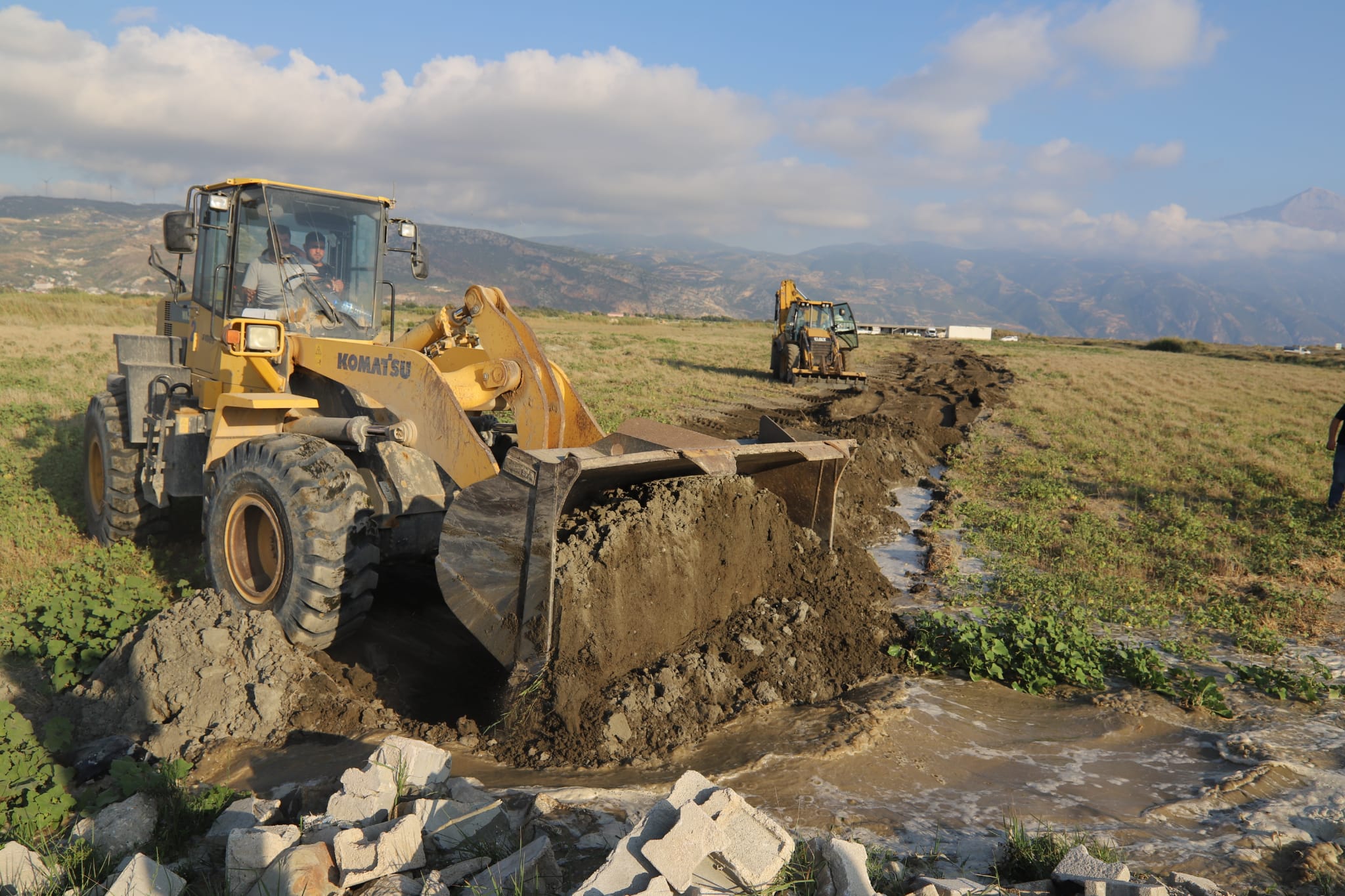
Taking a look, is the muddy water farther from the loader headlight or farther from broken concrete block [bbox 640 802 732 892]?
the loader headlight

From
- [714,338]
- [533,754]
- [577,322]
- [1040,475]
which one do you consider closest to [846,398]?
[1040,475]

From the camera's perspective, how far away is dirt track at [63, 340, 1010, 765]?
4.52m

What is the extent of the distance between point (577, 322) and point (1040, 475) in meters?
43.5

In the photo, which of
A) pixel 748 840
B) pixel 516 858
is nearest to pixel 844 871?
pixel 748 840

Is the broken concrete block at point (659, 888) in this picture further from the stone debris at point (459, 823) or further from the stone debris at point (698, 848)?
the stone debris at point (459, 823)

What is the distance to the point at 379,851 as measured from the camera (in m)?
2.98

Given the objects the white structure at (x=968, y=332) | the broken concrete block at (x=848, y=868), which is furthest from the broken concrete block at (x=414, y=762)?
the white structure at (x=968, y=332)

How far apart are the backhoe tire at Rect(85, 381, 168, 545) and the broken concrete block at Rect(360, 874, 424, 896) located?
5.81 metres

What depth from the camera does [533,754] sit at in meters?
4.34

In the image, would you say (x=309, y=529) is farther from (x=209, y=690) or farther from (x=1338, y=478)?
(x=1338, y=478)

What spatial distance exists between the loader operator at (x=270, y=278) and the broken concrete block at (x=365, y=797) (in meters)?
4.40

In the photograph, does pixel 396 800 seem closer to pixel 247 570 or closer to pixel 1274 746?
pixel 247 570

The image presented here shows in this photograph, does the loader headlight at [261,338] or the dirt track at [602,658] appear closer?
the dirt track at [602,658]

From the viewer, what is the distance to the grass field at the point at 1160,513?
Result: 730cm
